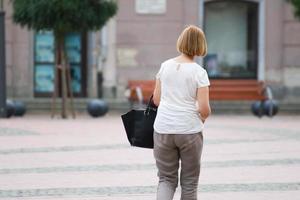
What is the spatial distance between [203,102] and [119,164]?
15.7 feet

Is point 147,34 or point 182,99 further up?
point 147,34

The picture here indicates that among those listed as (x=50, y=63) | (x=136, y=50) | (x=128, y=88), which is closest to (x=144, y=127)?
(x=128, y=88)

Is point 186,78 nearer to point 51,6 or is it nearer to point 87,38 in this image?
point 51,6

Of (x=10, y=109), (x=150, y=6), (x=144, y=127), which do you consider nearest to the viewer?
(x=144, y=127)

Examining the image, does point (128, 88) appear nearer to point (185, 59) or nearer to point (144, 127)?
point (144, 127)

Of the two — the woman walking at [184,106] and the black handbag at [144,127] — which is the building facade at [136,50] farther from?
the woman walking at [184,106]

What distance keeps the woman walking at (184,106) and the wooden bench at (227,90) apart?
49.2 feet

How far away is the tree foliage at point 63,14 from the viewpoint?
62.1 feet

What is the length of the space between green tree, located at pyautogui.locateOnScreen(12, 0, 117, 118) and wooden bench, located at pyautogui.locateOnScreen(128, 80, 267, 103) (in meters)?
2.81

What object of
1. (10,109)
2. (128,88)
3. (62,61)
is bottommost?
(10,109)

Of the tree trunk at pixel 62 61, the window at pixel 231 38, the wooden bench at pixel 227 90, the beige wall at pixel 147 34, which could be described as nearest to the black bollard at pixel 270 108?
the wooden bench at pixel 227 90

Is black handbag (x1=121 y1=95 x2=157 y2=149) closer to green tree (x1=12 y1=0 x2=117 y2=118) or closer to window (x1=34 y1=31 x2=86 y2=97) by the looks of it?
green tree (x1=12 y1=0 x2=117 y2=118)

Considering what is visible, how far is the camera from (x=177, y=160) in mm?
6859

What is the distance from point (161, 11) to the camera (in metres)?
23.7
